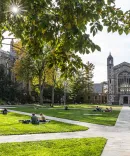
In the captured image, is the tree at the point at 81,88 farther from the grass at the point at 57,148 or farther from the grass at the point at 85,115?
the grass at the point at 57,148

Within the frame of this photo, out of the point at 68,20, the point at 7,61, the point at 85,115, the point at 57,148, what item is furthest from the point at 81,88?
the point at 68,20

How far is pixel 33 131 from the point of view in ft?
49.6

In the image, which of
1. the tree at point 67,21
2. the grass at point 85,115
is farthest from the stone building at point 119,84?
the tree at point 67,21

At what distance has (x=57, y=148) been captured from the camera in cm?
1079

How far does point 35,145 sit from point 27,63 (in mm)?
39288

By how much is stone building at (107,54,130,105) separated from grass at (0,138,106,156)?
243 ft

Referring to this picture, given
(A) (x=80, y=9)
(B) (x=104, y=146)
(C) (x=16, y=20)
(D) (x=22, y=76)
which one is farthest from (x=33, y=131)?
(D) (x=22, y=76)

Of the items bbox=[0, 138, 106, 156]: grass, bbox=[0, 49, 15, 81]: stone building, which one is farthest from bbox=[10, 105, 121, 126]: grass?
bbox=[0, 49, 15, 81]: stone building

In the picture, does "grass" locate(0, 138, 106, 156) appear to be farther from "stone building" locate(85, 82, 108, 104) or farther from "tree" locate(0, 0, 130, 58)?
"stone building" locate(85, 82, 108, 104)

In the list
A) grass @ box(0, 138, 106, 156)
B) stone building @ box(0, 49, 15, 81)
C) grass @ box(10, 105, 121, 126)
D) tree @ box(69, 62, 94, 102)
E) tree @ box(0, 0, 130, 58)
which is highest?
stone building @ box(0, 49, 15, 81)

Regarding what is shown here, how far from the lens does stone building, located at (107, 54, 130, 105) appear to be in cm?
8562

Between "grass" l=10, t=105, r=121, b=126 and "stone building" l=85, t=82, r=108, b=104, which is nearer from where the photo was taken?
"grass" l=10, t=105, r=121, b=126

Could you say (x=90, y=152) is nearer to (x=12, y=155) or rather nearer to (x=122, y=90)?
(x=12, y=155)

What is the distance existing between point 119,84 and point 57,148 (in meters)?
78.5
